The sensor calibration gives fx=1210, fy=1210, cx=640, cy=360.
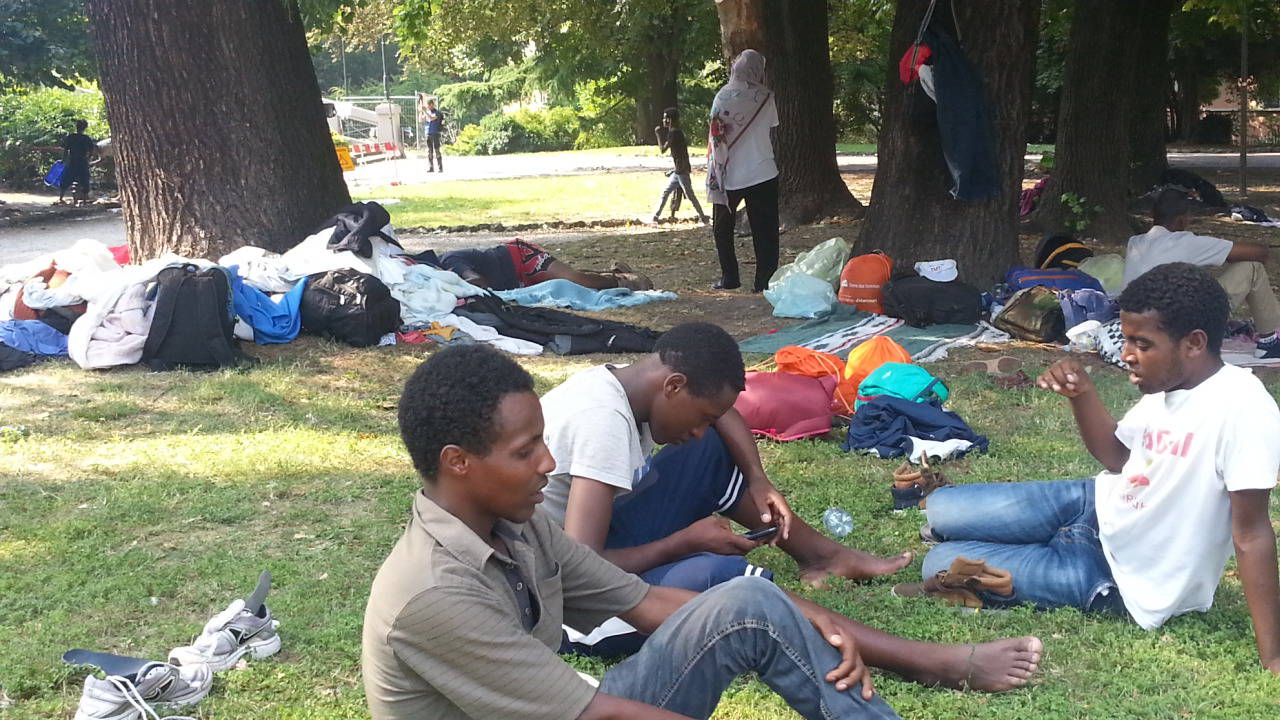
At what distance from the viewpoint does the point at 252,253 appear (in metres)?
8.23

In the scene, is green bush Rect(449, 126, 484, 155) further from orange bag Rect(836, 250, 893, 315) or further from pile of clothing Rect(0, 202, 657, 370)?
orange bag Rect(836, 250, 893, 315)

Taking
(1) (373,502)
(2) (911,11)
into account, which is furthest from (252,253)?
(2) (911,11)

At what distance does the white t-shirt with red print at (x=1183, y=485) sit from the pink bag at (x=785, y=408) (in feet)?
7.42

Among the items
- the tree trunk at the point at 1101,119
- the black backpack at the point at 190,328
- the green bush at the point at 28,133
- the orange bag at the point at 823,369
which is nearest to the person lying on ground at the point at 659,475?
the orange bag at the point at 823,369

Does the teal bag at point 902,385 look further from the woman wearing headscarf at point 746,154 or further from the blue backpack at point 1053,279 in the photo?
the woman wearing headscarf at point 746,154

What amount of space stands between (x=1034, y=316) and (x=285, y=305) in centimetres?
477

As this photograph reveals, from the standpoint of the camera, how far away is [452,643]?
6.73 ft

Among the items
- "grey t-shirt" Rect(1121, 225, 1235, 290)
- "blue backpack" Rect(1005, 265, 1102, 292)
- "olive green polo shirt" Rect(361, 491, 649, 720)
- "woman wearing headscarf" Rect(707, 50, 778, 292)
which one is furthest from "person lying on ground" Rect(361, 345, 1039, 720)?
"woman wearing headscarf" Rect(707, 50, 778, 292)

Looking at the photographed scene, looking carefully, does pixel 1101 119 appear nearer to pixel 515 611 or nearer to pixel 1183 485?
pixel 1183 485

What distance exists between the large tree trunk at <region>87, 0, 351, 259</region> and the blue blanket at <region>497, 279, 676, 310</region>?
5.47 ft

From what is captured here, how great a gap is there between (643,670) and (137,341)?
5780 millimetres

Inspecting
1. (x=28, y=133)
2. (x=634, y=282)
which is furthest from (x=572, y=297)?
(x=28, y=133)

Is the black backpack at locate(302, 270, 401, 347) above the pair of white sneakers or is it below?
above

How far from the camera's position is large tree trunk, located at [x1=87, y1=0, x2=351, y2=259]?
8.37 meters
